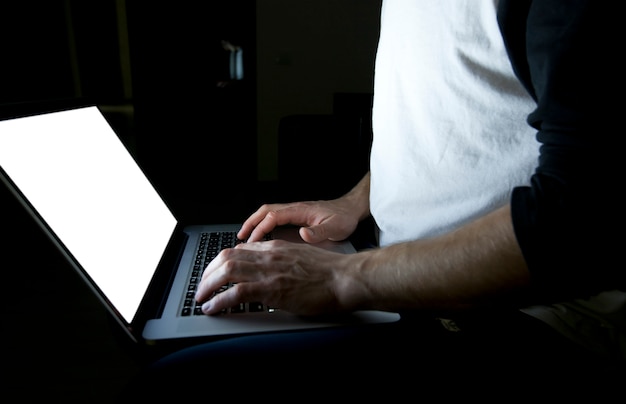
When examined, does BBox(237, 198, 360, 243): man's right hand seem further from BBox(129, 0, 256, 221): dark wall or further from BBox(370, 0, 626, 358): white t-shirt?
BBox(129, 0, 256, 221): dark wall

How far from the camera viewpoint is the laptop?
550 millimetres

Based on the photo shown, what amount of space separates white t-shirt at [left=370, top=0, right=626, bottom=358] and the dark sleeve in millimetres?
116

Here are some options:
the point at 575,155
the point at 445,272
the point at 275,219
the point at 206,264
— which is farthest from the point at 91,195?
A: the point at 575,155

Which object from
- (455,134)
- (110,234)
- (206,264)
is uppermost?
(455,134)

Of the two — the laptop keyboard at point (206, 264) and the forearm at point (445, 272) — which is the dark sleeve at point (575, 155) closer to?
the forearm at point (445, 272)

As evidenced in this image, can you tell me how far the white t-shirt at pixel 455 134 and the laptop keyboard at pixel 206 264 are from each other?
0.30 meters

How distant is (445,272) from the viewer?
536mm

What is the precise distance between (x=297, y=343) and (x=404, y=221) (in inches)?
12.4

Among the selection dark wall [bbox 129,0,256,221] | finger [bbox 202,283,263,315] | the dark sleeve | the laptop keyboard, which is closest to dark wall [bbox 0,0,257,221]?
dark wall [bbox 129,0,256,221]

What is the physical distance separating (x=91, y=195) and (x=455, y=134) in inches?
22.7

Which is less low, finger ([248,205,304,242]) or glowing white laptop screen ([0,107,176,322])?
glowing white laptop screen ([0,107,176,322])

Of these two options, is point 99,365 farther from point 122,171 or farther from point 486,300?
point 486,300

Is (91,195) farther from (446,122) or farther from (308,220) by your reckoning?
(446,122)

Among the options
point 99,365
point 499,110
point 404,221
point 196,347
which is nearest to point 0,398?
point 99,365
